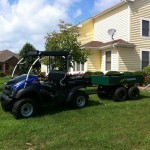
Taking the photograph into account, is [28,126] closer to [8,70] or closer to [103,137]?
[103,137]

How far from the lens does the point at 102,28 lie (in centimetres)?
2592

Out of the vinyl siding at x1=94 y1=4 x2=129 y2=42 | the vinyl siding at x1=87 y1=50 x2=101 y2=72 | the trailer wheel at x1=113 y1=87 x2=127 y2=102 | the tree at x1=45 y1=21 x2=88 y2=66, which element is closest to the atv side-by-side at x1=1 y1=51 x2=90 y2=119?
the trailer wheel at x1=113 y1=87 x2=127 y2=102

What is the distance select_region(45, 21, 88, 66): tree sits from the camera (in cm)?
1566

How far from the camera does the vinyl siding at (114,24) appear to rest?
2278 cm

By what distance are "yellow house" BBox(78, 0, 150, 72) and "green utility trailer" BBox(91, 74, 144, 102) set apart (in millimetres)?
8738

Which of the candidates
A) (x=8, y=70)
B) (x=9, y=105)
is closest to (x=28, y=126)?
(x=9, y=105)

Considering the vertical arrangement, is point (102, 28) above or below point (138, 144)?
above

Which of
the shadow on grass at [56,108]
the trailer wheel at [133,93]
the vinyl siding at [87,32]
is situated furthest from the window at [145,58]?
the shadow on grass at [56,108]

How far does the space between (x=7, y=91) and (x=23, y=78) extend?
2.30ft

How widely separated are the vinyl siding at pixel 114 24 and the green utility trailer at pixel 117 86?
1033 cm

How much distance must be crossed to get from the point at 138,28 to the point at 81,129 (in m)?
16.7

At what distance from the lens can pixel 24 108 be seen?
913 cm

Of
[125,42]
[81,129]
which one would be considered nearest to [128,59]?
[125,42]

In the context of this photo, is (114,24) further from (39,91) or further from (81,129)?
(81,129)
